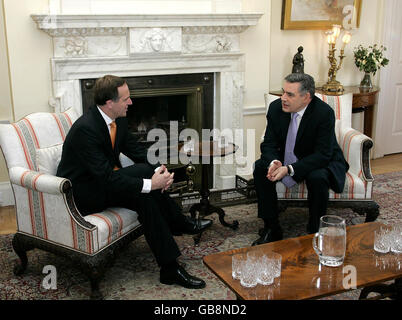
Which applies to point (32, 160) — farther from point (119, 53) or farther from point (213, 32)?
point (213, 32)

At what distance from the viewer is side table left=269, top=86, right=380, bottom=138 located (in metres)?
4.95

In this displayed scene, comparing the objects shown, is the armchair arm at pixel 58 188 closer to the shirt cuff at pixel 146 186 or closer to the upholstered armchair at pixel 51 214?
the upholstered armchair at pixel 51 214

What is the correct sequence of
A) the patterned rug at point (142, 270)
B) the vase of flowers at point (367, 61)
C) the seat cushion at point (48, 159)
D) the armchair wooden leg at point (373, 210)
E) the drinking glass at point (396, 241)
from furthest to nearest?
1. the vase of flowers at point (367, 61)
2. the armchair wooden leg at point (373, 210)
3. the seat cushion at point (48, 159)
4. the patterned rug at point (142, 270)
5. the drinking glass at point (396, 241)

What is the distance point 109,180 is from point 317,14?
10.3 ft

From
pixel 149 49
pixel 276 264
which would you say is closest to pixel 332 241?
pixel 276 264

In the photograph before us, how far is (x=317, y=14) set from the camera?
501cm

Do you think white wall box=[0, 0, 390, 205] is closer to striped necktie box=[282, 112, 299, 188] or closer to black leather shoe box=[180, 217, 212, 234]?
striped necktie box=[282, 112, 299, 188]

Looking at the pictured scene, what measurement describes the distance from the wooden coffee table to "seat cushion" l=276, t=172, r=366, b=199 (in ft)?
3.19

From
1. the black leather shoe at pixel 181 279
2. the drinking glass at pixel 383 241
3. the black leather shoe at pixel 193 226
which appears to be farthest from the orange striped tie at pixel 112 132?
the drinking glass at pixel 383 241

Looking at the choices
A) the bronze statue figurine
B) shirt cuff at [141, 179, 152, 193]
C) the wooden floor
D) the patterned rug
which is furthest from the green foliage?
shirt cuff at [141, 179, 152, 193]

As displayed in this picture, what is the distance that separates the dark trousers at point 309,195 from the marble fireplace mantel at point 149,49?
136 centimetres

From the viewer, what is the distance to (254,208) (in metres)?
4.18

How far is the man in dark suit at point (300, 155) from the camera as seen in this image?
3281 millimetres
